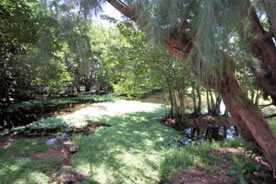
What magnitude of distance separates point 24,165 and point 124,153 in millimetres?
1780

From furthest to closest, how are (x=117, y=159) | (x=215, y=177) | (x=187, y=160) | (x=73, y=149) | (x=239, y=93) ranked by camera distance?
(x=73, y=149) < (x=117, y=159) < (x=187, y=160) < (x=215, y=177) < (x=239, y=93)

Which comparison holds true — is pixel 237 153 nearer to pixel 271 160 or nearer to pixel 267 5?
pixel 271 160

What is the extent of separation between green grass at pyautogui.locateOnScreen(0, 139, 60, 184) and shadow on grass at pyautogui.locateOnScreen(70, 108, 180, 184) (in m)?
0.46

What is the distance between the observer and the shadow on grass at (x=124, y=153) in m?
2.60

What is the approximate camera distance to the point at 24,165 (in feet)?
9.18

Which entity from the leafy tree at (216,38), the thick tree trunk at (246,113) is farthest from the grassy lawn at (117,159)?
the leafy tree at (216,38)

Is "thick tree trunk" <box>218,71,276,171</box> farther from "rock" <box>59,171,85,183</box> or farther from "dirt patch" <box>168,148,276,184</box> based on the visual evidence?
"rock" <box>59,171,85,183</box>

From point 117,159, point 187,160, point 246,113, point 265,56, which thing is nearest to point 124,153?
point 117,159

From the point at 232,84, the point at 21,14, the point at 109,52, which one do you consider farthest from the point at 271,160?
the point at 21,14

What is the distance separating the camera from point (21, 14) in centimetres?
430

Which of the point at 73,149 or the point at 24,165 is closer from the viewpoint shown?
the point at 24,165

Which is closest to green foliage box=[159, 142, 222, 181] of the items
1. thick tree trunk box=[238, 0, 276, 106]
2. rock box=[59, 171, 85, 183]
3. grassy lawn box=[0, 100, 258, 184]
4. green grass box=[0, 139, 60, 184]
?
grassy lawn box=[0, 100, 258, 184]

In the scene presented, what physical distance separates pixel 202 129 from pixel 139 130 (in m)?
2.32

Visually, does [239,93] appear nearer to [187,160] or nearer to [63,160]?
[187,160]
